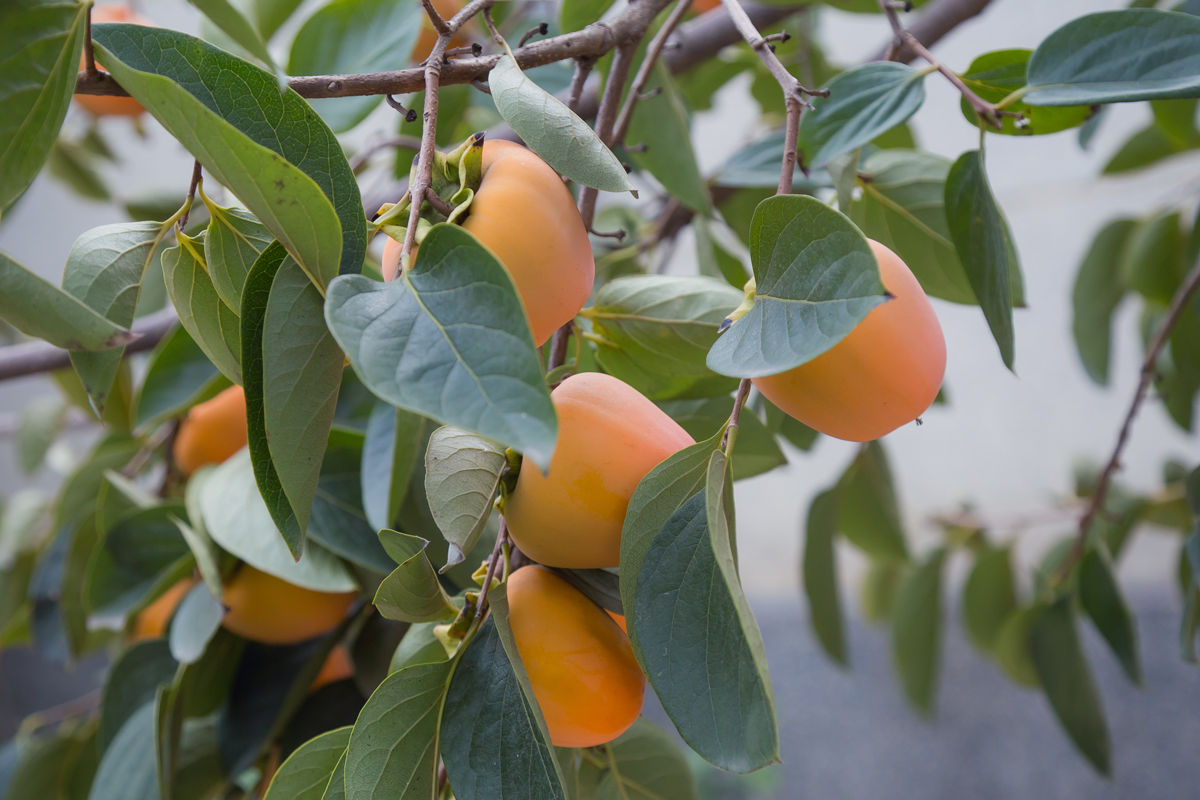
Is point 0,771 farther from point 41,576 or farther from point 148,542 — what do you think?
point 148,542

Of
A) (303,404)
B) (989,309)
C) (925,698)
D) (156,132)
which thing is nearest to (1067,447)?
(925,698)

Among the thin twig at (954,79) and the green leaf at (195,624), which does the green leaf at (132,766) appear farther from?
the thin twig at (954,79)

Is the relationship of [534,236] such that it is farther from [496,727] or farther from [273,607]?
[273,607]

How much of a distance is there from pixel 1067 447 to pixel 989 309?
739 millimetres

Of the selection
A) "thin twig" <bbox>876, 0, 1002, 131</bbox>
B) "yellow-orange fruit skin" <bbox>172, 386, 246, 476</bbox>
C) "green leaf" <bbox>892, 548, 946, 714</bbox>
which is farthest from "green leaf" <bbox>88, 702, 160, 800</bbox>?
"green leaf" <bbox>892, 548, 946, 714</bbox>

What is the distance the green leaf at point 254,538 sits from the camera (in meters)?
0.26

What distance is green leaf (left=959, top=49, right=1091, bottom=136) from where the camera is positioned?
0.73ft

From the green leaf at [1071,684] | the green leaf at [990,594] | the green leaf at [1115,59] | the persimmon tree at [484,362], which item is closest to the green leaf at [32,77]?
the persimmon tree at [484,362]

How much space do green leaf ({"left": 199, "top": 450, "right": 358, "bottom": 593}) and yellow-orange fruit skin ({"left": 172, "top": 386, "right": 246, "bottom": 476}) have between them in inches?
2.2

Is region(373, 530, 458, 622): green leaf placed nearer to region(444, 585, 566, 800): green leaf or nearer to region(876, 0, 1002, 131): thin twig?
region(444, 585, 566, 800): green leaf

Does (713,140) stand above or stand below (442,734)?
below

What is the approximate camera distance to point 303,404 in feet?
0.45

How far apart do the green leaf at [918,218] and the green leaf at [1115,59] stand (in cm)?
6

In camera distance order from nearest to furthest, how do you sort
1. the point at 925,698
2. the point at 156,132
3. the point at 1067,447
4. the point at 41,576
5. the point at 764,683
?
the point at 764,683, the point at 41,576, the point at 925,698, the point at 1067,447, the point at 156,132
